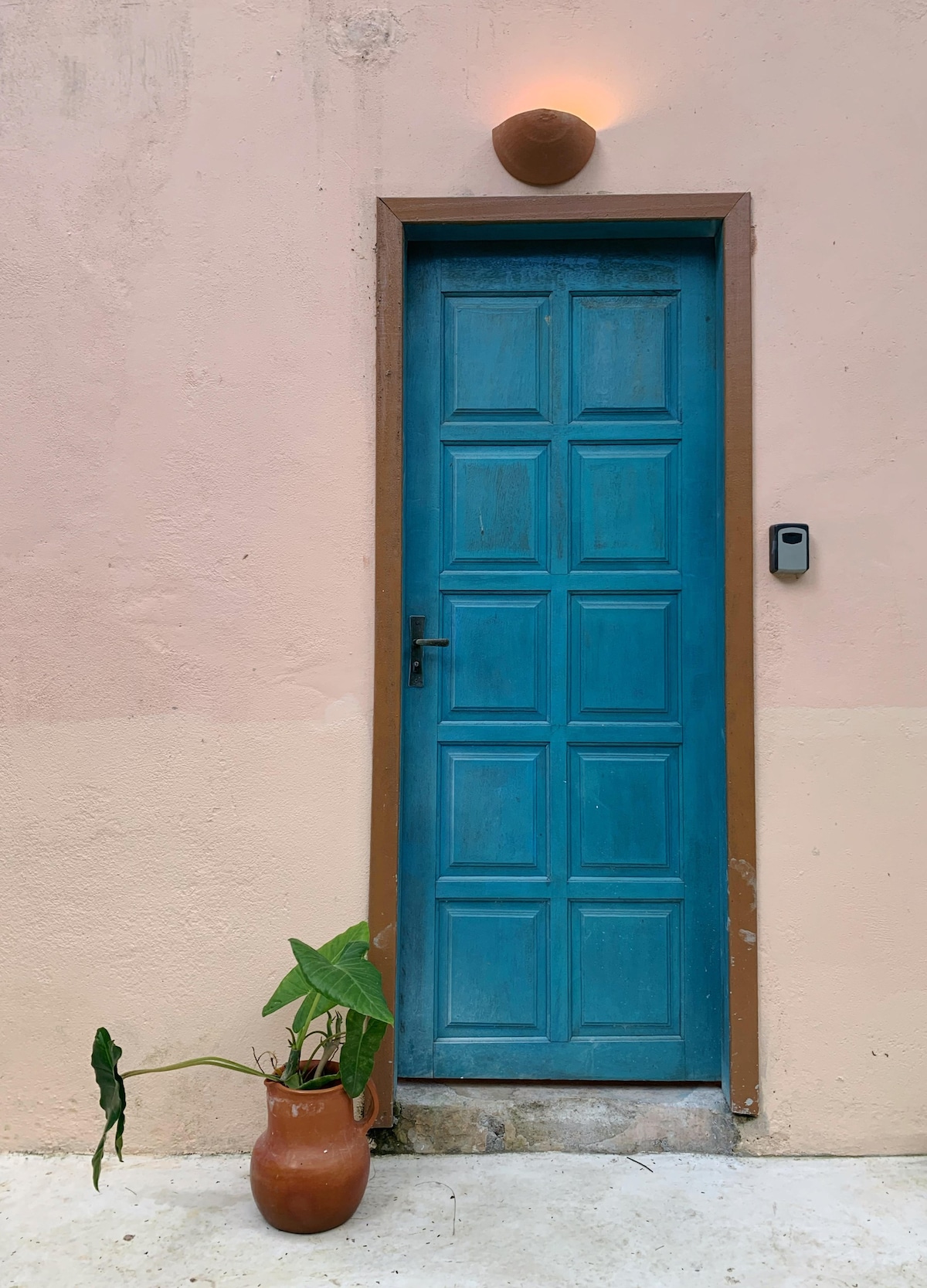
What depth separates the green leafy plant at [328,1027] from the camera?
206 centimetres

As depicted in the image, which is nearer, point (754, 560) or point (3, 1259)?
point (3, 1259)

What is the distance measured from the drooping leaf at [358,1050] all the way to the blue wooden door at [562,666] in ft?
1.43

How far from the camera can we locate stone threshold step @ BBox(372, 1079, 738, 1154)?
8.12 ft

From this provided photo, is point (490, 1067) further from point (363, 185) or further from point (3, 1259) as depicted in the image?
point (363, 185)

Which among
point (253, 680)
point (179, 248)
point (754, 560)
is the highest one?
point (179, 248)

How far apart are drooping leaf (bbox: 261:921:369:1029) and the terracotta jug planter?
0.52 feet

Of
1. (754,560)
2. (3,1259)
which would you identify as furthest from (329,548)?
(3,1259)

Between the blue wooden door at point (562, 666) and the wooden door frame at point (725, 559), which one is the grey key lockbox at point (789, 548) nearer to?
the wooden door frame at point (725, 559)

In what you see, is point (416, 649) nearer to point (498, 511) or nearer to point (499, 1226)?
point (498, 511)

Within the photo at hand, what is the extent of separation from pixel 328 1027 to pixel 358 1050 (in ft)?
0.41

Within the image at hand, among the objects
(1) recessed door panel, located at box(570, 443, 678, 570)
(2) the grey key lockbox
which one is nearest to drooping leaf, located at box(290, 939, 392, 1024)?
(1) recessed door panel, located at box(570, 443, 678, 570)

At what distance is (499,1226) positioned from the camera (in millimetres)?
2168

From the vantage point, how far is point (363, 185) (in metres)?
2.57

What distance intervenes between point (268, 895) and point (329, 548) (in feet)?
2.97
